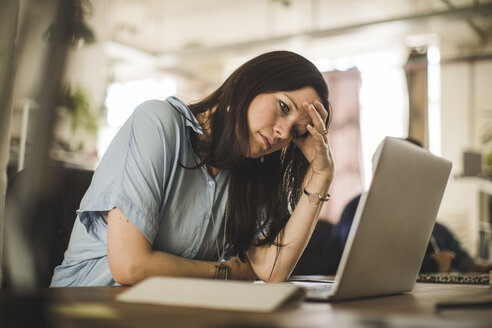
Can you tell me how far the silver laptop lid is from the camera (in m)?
0.82

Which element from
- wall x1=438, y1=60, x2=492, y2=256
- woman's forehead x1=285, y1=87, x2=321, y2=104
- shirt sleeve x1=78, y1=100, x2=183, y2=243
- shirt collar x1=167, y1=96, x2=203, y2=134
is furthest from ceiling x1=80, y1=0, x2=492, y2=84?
shirt sleeve x1=78, y1=100, x2=183, y2=243

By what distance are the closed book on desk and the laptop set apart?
16cm

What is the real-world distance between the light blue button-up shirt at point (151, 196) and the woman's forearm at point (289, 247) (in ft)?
0.47

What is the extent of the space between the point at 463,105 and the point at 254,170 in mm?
6630

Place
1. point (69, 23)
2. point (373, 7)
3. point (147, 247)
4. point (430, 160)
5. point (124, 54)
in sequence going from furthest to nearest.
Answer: point (124, 54), point (373, 7), point (147, 247), point (430, 160), point (69, 23)

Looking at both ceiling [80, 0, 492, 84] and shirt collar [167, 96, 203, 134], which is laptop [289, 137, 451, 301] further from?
ceiling [80, 0, 492, 84]

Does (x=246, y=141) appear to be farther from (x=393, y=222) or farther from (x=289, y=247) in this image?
(x=393, y=222)

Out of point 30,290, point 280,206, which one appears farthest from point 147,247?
point 30,290

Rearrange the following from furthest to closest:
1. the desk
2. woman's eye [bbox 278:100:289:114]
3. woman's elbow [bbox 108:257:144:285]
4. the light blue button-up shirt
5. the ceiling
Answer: the ceiling, woman's eye [bbox 278:100:289:114], the light blue button-up shirt, woman's elbow [bbox 108:257:144:285], the desk

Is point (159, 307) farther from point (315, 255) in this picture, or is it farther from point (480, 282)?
point (315, 255)

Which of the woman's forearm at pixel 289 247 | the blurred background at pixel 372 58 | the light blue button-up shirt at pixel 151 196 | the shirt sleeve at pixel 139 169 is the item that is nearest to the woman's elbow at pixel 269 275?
the woman's forearm at pixel 289 247

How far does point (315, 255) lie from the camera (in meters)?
2.76

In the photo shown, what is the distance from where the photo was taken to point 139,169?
1.23 meters

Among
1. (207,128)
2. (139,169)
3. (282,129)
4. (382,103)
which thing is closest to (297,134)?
(282,129)
